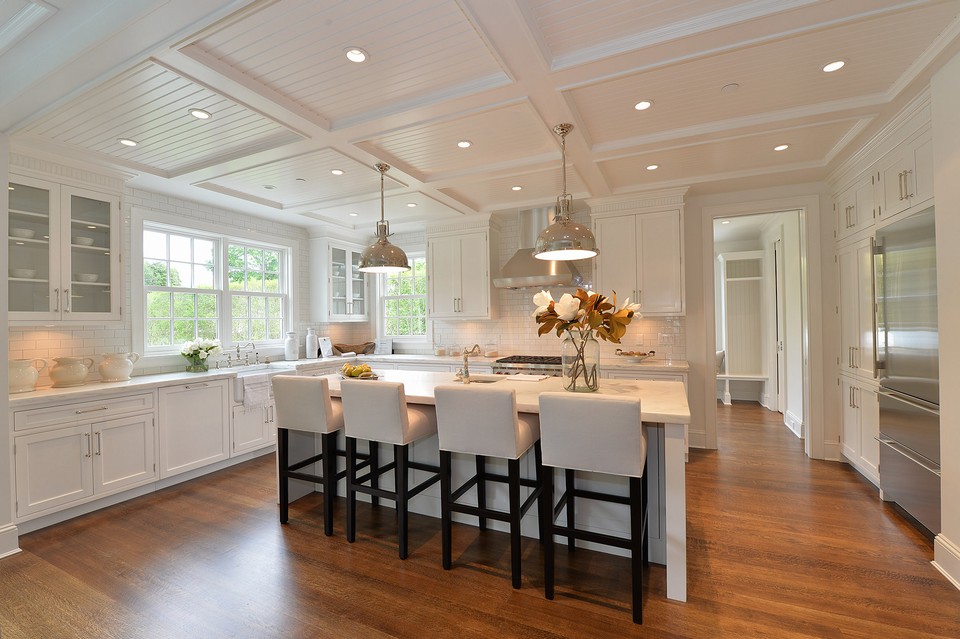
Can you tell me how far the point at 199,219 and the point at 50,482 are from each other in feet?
8.85

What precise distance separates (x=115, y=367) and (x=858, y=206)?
6.24 meters

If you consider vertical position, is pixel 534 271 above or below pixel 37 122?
below

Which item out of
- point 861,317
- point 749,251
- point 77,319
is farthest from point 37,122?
point 749,251

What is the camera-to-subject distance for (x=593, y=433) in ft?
6.79

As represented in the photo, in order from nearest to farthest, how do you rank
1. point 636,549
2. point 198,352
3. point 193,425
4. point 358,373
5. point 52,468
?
point 636,549 → point 52,468 → point 358,373 → point 193,425 → point 198,352

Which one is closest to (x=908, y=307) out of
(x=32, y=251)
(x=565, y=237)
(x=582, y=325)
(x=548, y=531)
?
(x=582, y=325)

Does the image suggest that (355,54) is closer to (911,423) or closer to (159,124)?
(159,124)

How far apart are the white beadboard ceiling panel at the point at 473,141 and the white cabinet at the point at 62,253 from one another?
2.35 meters

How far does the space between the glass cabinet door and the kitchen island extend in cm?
225

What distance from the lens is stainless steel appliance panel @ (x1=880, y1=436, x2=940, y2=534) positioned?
8.30ft

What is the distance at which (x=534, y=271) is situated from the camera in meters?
5.04

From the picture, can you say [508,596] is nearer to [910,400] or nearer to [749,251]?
[910,400]

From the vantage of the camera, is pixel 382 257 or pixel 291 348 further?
pixel 291 348

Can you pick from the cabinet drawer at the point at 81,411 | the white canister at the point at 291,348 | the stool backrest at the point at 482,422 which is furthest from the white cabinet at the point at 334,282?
the stool backrest at the point at 482,422
